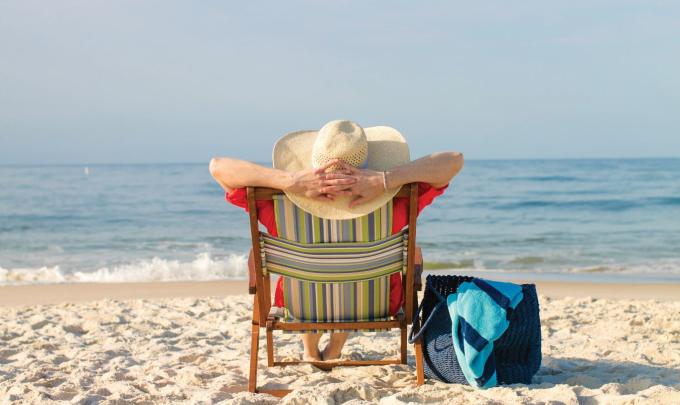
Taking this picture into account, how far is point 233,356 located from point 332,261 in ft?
4.29

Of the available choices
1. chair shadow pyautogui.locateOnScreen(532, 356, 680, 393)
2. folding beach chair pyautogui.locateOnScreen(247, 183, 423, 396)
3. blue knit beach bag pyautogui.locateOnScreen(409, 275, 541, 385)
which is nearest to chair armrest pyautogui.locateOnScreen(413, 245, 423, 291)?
folding beach chair pyautogui.locateOnScreen(247, 183, 423, 396)

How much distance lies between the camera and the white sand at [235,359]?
2801 mm

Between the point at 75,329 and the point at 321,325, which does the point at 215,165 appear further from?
the point at 75,329

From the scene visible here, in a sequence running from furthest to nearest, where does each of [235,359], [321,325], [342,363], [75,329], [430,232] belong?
[430,232] < [75,329] < [235,359] < [342,363] < [321,325]

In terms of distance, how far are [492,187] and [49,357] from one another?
791 inches

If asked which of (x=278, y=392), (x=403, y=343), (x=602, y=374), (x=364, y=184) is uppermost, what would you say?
(x=364, y=184)

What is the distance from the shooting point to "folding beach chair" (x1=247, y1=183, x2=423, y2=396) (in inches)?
109

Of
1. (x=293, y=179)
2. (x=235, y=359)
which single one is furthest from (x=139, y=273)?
(x=293, y=179)

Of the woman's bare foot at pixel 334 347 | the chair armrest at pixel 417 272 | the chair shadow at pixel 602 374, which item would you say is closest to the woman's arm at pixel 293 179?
the chair armrest at pixel 417 272

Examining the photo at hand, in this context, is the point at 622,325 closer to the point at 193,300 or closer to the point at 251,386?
the point at 251,386

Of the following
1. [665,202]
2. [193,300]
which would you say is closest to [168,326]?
[193,300]

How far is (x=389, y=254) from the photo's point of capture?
2.86 meters

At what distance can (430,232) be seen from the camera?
12680mm

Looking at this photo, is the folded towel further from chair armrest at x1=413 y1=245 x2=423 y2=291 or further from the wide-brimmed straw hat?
the wide-brimmed straw hat
